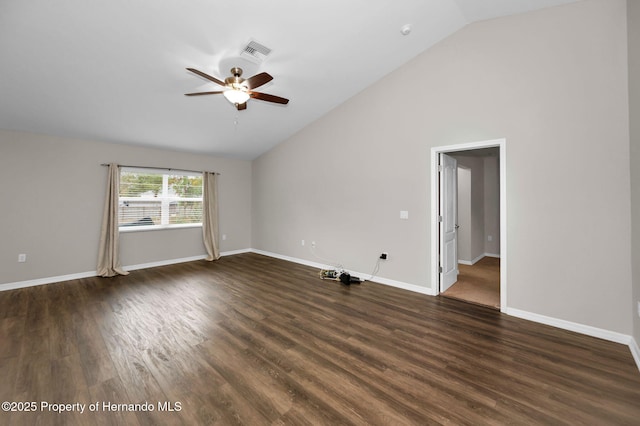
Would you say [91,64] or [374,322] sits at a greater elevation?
[91,64]

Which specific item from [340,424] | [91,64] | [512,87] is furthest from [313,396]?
[91,64]

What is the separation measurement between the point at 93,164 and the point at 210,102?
2648mm

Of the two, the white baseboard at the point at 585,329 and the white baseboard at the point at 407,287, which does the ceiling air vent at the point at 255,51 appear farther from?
the white baseboard at the point at 585,329

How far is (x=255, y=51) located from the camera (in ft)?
10.3

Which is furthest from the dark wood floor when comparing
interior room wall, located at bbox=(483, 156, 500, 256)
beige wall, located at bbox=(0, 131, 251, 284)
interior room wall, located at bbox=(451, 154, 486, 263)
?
interior room wall, located at bbox=(483, 156, 500, 256)

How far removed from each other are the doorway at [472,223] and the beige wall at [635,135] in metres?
0.98

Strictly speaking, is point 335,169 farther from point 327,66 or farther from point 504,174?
point 504,174

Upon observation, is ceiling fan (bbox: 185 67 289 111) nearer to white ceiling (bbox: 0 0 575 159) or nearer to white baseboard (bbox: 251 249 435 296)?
white ceiling (bbox: 0 0 575 159)

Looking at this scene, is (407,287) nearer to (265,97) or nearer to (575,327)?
(575,327)

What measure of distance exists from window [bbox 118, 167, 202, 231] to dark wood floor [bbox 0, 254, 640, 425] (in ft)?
6.69

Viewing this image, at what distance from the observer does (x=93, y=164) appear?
15.4ft

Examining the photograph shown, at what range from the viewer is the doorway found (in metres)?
3.33

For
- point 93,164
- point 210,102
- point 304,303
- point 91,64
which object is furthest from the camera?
point 93,164

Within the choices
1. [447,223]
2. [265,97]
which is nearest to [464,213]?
[447,223]
